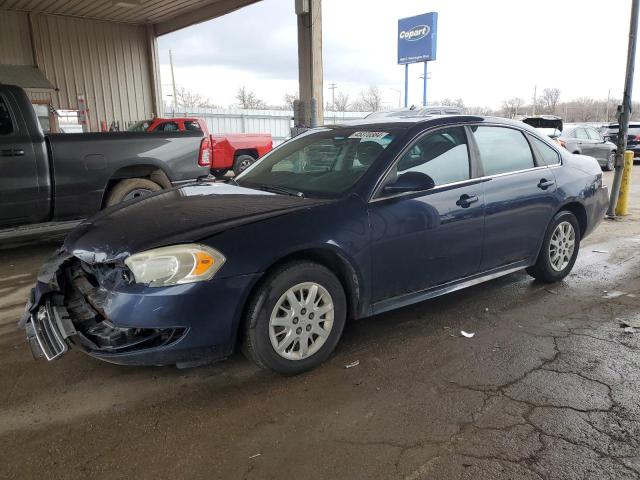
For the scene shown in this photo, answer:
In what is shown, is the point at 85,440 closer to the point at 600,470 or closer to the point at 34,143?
the point at 600,470

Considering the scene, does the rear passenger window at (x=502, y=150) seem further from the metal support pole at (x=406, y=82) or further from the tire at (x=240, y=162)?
the metal support pole at (x=406, y=82)

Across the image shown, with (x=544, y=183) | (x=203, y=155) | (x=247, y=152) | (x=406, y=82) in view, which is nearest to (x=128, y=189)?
(x=203, y=155)

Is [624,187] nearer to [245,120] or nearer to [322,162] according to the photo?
[322,162]

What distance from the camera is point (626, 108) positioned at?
8.20 metres

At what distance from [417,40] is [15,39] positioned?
2105cm

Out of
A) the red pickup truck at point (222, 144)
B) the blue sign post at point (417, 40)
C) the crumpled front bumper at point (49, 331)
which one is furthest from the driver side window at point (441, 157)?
the blue sign post at point (417, 40)

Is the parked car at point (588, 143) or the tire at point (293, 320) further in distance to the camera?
the parked car at point (588, 143)

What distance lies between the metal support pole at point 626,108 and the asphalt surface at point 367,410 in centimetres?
546

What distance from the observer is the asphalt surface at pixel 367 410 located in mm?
2379

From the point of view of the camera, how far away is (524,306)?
440cm

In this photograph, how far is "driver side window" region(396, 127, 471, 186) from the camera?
12.0 ft

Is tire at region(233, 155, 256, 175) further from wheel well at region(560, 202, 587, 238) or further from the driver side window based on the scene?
the driver side window

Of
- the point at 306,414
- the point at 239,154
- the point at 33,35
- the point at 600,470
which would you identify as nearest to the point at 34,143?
the point at 306,414

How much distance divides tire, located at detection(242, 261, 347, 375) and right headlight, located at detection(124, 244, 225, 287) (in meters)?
0.34
